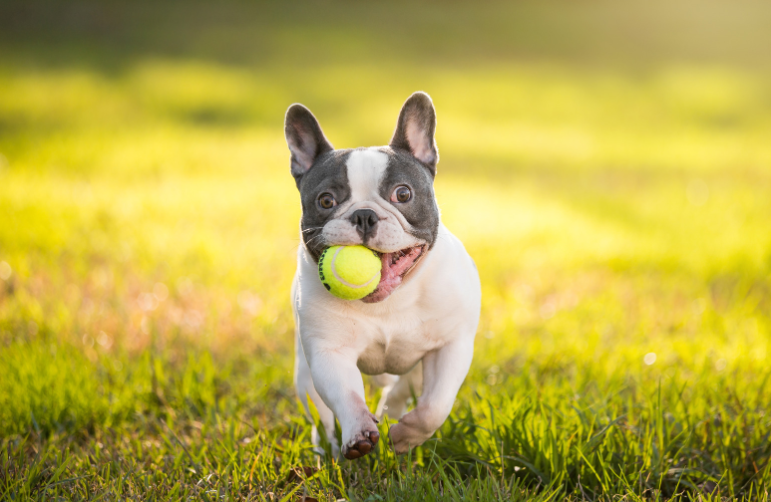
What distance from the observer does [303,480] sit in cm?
284

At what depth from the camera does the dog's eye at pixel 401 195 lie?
3.01m

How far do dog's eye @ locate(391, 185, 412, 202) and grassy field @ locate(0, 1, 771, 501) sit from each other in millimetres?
993

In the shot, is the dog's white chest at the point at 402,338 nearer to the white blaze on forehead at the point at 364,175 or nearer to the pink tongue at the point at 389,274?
the pink tongue at the point at 389,274

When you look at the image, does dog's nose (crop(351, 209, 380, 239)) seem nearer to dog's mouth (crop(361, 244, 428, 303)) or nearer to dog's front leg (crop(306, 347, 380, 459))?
dog's mouth (crop(361, 244, 428, 303))

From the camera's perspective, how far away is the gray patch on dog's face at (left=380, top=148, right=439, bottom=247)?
299 centimetres

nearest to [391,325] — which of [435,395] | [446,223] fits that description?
[435,395]

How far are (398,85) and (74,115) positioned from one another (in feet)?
20.9

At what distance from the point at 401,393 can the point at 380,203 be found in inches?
45.3

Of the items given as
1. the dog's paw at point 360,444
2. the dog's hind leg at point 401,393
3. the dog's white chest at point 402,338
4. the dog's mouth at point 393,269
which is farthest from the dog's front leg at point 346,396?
the dog's hind leg at point 401,393

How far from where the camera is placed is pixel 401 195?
3018mm

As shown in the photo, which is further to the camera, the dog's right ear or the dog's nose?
the dog's right ear

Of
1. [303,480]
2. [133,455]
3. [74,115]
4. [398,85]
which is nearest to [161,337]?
→ [133,455]

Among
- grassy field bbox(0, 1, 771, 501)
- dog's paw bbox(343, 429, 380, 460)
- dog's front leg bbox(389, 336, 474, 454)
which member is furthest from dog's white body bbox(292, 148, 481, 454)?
grassy field bbox(0, 1, 771, 501)

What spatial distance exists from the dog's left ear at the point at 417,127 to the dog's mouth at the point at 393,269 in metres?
0.56
